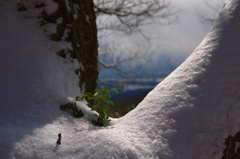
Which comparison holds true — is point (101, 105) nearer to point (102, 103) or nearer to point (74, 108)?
point (102, 103)

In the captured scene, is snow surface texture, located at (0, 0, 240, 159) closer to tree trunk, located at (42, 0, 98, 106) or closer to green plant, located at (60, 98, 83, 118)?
green plant, located at (60, 98, 83, 118)

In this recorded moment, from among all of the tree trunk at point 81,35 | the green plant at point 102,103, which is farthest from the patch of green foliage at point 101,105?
the tree trunk at point 81,35

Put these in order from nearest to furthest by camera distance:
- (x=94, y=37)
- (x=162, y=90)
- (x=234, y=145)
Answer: (x=234, y=145), (x=162, y=90), (x=94, y=37)

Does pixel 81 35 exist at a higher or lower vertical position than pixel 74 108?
higher

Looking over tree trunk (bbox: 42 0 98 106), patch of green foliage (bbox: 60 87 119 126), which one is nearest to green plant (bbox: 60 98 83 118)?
patch of green foliage (bbox: 60 87 119 126)

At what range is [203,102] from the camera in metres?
1.53

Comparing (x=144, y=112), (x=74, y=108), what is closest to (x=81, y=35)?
(x=74, y=108)

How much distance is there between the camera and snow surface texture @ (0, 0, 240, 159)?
53.2 inches

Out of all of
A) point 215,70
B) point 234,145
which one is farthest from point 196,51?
point 234,145

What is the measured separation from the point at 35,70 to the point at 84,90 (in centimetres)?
58

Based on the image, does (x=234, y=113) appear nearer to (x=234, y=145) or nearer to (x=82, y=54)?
(x=234, y=145)

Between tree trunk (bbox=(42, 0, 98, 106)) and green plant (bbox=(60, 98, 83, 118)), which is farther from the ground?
tree trunk (bbox=(42, 0, 98, 106))

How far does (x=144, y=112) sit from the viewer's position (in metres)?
1.65

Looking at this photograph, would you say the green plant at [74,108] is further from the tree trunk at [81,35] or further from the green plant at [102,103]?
the tree trunk at [81,35]
